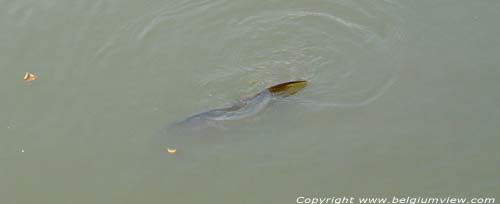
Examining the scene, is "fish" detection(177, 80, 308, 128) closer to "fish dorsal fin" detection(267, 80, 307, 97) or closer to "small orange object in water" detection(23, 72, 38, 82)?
"fish dorsal fin" detection(267, 80, 307, 97)

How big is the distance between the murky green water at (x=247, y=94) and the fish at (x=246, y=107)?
0.07 meters

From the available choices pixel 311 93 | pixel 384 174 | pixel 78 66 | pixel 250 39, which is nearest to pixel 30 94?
pixel 78 66

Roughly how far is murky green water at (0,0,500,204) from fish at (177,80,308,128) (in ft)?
0.23

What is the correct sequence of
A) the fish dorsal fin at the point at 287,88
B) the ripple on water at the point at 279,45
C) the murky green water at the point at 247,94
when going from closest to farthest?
the murky green water at the point at 247,94 → the fish dorsal fin at the point at 287,88 → the ripple on water at the point at 279,45

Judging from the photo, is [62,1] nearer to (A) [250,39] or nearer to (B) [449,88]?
(A) [250,39]

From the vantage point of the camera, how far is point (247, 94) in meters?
6.08

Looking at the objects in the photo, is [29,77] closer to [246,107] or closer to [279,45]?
[246,107]

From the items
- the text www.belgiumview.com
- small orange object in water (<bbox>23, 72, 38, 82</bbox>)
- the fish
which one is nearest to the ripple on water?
the fish

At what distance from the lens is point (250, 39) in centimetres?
664

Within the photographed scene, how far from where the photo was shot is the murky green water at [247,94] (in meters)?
5.48

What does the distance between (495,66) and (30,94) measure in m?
4.28

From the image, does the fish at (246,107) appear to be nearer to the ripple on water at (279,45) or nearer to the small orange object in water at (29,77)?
the ripple on water at (279,45)

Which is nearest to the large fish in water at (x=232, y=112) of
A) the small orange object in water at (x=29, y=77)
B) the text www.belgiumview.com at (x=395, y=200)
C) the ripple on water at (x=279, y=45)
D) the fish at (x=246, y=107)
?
the fish at (x=246, y=107)

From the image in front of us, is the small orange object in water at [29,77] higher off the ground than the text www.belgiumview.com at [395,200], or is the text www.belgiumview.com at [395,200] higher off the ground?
the small orange object in water at [29,77]
